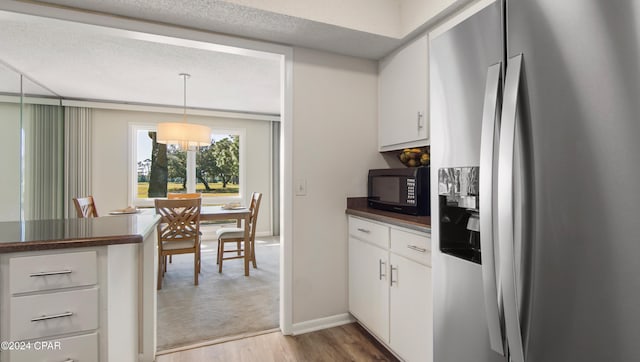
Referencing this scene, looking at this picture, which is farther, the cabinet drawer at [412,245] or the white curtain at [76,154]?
the white curtain at [76,154]

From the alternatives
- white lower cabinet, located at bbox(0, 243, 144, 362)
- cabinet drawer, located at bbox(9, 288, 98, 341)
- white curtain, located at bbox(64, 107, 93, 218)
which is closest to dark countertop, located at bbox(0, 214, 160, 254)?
white lower cabinet, located at bbox(0, 243, 144, 362)

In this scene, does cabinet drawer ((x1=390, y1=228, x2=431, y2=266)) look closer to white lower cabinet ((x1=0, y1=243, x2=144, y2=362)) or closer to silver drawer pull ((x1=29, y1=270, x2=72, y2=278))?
white lower cabinet ((x1=0, y1=243, x2=144, y2=362))

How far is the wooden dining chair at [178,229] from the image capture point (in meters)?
3.36

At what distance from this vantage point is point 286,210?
94.5 inches

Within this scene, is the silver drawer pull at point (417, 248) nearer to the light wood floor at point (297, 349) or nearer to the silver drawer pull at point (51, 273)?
the light wood floor at point (297, 349)

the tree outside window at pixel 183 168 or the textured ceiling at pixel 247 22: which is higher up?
the textured ceiling at pixel 247 22

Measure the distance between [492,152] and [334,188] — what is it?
63.3 inches

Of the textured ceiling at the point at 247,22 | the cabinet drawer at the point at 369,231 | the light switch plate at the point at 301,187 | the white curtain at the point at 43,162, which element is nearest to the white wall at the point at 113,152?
the white curtain at the point at 43,162

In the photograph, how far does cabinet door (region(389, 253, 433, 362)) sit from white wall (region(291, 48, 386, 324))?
2.11 feet

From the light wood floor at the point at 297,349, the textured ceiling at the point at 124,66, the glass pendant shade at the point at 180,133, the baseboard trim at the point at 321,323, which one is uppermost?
the textured ceiling at the point at 124,66

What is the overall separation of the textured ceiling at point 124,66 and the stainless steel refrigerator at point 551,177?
1808 mm

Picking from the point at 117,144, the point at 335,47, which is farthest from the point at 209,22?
the point at 117,144

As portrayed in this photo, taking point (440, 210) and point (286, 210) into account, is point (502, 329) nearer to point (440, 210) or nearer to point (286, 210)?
point (440, 210)

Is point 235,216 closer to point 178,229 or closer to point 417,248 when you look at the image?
point 178,229
